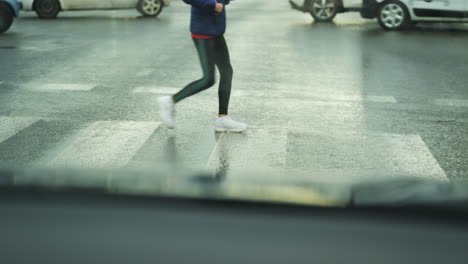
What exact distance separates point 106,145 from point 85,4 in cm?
1425

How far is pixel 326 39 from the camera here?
14359mm

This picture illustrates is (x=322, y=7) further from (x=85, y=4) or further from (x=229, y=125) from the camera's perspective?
(x=229, y=125)

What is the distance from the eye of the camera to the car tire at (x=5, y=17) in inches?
605

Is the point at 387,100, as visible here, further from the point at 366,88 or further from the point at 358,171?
the point at 358,171

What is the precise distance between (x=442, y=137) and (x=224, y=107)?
2.00 m

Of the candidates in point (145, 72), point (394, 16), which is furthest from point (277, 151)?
point (394, 16)

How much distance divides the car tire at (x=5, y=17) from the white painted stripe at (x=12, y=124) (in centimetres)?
895

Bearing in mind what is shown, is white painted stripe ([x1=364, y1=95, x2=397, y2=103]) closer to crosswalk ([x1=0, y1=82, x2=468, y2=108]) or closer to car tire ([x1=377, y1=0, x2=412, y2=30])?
crosswalk ([x1=0, y1=82, x2=468, y2=108])

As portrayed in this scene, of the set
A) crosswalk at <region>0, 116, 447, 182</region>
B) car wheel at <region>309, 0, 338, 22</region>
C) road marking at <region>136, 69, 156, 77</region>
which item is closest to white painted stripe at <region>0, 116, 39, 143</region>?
crosswalk at <region>0, 116, 447, 182</region>

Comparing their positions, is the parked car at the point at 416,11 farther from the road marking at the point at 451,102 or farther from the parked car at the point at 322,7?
the road marking at the point at 451,102

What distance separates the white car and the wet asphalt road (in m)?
4.26

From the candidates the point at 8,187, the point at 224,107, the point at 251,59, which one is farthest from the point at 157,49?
the point at 8,187

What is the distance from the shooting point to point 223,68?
6.44m

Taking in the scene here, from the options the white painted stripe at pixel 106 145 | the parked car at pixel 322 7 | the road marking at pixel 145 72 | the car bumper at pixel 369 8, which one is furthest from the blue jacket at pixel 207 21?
the parked car at pixel 322 7
